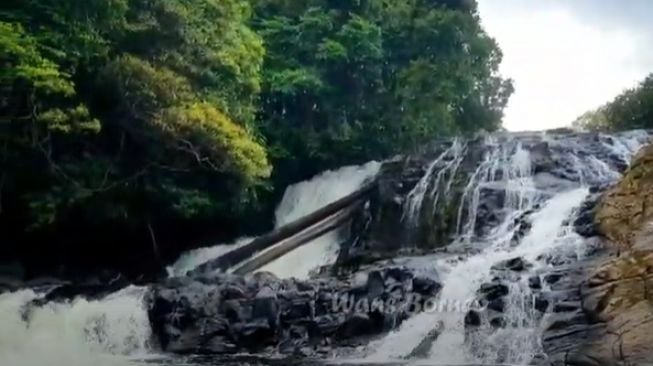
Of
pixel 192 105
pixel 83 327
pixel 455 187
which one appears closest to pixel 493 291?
pixel 455 187

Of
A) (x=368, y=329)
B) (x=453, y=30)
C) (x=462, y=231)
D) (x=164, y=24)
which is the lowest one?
(x=368, y=329)

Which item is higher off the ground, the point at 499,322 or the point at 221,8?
the point at 221,8

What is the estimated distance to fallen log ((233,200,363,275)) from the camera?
13531 mm

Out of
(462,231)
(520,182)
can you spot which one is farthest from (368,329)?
(520,182)

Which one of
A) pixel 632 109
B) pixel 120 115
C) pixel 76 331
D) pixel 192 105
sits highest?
pixel 632 109

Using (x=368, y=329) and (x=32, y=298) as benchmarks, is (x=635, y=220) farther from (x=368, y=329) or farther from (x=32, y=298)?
(x=32, y=298)

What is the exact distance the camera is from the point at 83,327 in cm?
1072

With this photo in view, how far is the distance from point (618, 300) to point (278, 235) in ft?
22.8

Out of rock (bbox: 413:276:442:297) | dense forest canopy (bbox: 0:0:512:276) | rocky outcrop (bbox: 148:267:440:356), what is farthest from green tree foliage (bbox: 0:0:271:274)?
rock (bbox: 413:276:442:297)

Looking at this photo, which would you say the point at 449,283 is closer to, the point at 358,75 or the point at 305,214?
the point at 305,214

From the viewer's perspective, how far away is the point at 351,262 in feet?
45.1

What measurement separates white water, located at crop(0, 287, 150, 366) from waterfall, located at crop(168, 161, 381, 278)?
3.63 m

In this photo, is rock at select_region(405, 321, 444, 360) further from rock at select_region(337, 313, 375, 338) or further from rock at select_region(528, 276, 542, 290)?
rock at select_region(528, 276, 542, 290)

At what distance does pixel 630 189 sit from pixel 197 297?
543 cm
